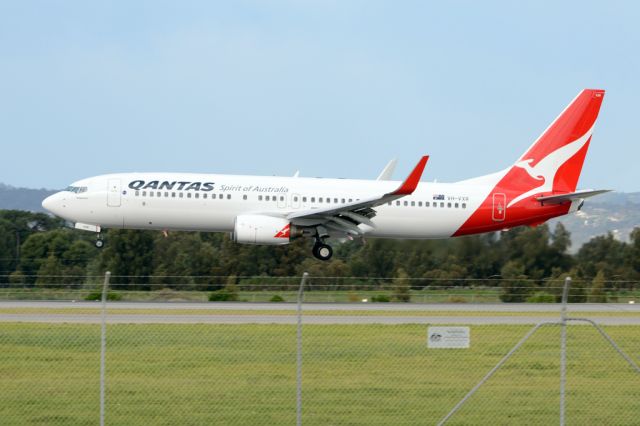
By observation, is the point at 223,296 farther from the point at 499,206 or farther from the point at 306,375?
the point at 306,375

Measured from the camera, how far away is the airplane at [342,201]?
36094 millimetres

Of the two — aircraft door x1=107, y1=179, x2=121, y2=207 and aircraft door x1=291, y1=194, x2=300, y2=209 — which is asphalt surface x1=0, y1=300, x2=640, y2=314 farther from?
aircraft door x1=291, y1=194, x2=300, y2=209

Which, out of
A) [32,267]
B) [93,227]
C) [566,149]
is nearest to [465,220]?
[566,149]

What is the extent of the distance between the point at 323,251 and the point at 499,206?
6.83 m

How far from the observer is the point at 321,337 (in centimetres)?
1855

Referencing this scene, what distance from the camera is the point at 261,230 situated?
3597 centimetres

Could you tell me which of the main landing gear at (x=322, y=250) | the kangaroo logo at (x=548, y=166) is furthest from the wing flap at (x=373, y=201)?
the kangaroo logo at (x=548, y=166)

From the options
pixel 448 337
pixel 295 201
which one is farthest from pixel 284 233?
pixel 448 337

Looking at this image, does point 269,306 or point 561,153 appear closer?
point 269,306

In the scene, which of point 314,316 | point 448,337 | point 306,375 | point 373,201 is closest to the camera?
point 448,337

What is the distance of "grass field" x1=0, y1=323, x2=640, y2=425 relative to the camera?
47.7ft

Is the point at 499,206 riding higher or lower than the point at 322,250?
higher

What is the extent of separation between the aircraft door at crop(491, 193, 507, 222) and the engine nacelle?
7.87 m

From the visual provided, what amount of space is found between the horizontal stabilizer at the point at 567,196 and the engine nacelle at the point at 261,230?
9711 millimetres
